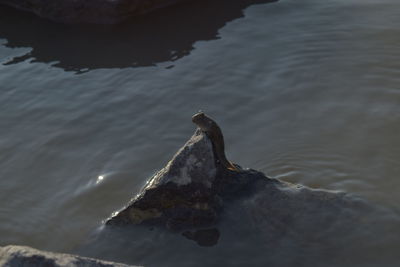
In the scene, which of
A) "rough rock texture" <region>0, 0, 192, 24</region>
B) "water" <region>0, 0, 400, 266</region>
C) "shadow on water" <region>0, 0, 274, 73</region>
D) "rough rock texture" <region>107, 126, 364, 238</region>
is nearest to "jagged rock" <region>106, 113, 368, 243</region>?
"rough rock texture" <region>107, 126, 364, 238</region>

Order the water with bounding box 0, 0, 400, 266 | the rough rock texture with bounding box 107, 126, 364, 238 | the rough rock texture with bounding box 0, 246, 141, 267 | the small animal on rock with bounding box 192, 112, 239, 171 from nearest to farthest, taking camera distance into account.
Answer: the rough rock texture with bounding box 0, 246, 141, 267 < the rough rock texture with bounding box 107, 126, 364, 238 < the small animal on rock with bounding box 192, 112, 239, 171 < the water with bounding box 0, 0, 400, 266

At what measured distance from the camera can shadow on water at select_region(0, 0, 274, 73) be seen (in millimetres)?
8531

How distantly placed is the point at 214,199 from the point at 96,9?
522 cm

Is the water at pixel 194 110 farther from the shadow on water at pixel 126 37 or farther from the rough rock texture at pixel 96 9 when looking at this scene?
the rough rock texture at pixel 96 9

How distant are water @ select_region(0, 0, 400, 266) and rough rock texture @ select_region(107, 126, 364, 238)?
153 mm

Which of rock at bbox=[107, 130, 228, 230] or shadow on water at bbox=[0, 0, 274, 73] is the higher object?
shadow on water at bbox=[0, 0, 274, 73]

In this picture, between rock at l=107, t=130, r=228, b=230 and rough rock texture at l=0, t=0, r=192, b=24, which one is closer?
rock at l=107, t=130, r=228, b=230

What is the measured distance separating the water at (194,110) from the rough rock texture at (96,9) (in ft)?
0.62

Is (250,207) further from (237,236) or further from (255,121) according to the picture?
(255,121)

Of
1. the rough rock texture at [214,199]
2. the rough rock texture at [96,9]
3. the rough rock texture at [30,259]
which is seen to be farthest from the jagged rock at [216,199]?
the rough rock texture at [96,9]

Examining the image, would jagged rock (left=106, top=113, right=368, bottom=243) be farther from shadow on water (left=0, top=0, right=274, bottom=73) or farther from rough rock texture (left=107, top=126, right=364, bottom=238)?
shadow on water (left=0, top=0, right=274, bottom=73)

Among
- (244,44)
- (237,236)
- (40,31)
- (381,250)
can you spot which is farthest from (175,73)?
(381,250)

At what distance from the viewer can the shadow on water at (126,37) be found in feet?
28.0

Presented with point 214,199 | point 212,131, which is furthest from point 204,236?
point 212,131
